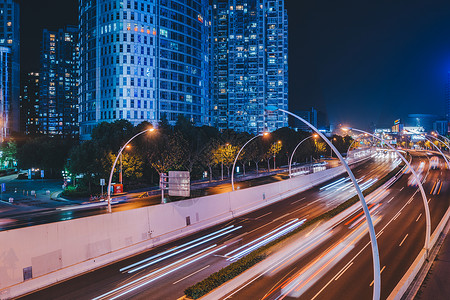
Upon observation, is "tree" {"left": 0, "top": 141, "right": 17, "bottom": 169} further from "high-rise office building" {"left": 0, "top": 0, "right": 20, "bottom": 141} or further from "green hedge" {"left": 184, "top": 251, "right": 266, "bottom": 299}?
"green hedge" {"left": 184, "top": 251, "right": 266, "bottom": 299}

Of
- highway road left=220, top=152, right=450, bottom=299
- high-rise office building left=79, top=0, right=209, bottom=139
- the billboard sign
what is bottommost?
highway road left=220, top=152, right=450, bottom=299

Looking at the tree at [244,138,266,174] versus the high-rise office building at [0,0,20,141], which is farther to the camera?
the high-rise office building at [0,0,20,141]

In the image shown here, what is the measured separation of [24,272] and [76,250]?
344 cm

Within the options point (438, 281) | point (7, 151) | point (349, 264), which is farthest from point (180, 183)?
point (7, 151)

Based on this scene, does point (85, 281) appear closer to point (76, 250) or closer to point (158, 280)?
point (76, 250)

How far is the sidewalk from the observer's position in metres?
19.0

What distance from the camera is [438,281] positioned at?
21.0 metres

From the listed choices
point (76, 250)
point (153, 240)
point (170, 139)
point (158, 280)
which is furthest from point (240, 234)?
point (170, 139)

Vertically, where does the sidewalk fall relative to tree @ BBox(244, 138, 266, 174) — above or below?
below

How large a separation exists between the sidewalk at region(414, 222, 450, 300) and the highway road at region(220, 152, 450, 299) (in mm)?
1430

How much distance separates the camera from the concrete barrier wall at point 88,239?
60.6 ft

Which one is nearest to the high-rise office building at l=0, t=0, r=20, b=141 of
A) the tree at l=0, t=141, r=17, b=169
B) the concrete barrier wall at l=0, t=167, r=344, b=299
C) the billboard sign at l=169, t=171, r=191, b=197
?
A: the tree at l=0, t=141, r=17, b=169

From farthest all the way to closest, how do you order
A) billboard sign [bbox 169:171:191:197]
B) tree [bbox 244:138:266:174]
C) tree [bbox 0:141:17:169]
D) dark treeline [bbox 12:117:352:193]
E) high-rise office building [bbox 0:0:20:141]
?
high-rise office building [bbox 0:0:20:141]
tree [bbox 0:141:17:169]
tree [bbox 244:138:266:174]
dark treeline [bbox 12:117:352:193]
billboard sign [bbox 169:171:191:197]

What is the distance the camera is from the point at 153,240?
27.9 meters
